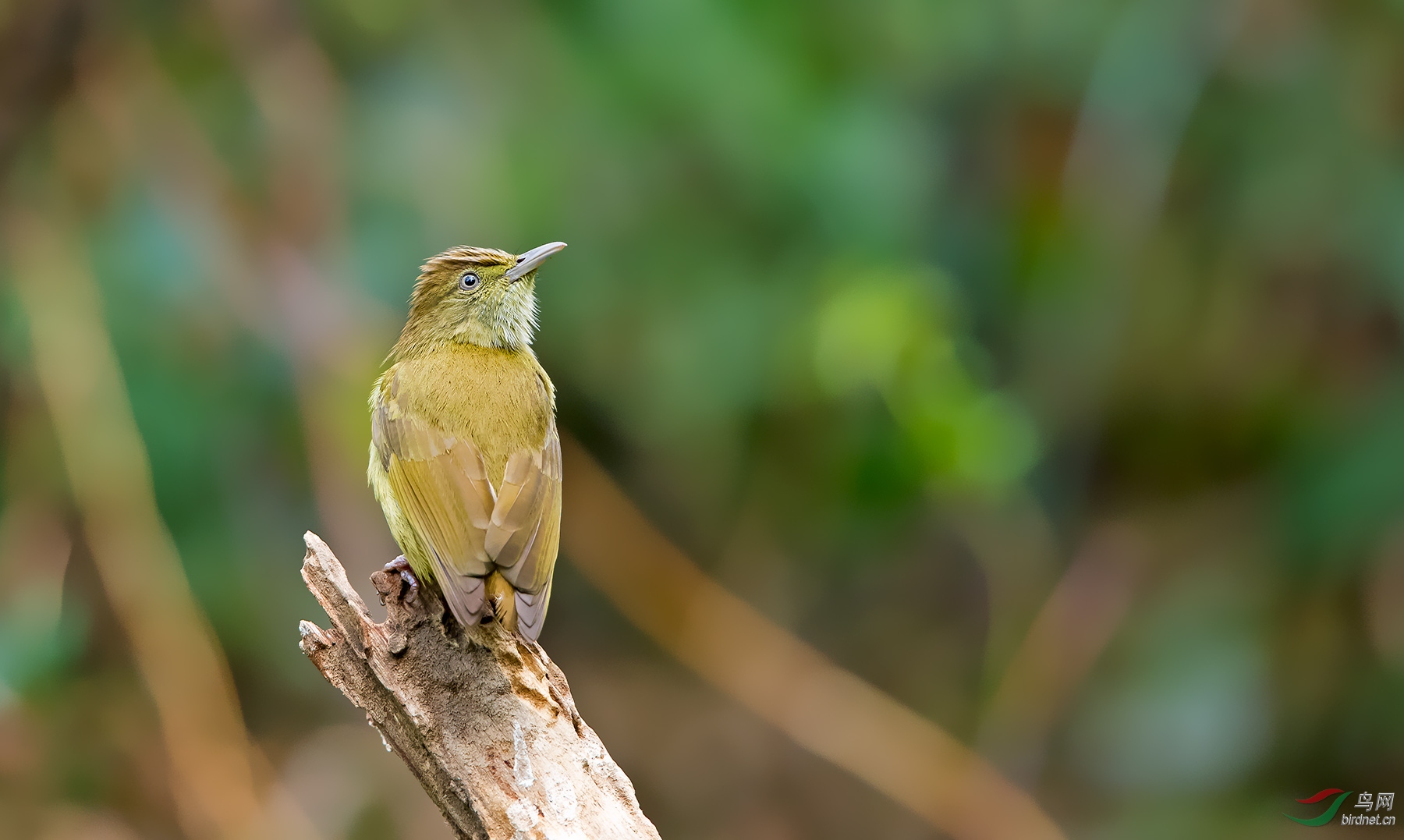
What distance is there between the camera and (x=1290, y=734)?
6.42 metres

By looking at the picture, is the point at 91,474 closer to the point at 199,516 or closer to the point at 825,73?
the point at 199,516

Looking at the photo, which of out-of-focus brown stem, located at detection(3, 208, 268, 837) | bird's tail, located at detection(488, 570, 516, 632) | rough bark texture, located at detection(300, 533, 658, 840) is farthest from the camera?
out-of-focus brown stem, located at detection(3, 208, 268, 837)

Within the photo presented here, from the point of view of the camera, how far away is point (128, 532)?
5.66 metres

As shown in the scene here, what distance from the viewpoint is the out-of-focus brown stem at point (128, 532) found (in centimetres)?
561

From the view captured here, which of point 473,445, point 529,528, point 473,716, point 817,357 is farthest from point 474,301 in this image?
point 817,357

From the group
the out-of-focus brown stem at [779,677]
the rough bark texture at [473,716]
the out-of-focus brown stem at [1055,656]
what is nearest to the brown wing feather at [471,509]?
the rough bark texture at [473,716]

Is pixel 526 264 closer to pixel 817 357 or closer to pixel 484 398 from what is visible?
pixel 484 398

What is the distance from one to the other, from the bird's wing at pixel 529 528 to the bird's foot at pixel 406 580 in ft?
0.69

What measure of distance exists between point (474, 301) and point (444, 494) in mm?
1057

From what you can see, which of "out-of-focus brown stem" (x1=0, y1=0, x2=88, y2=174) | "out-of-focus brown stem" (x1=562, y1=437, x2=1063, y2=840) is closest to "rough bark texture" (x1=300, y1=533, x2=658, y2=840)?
"out-of-focus brown stem" (x1=562, y1=437, x2=1063, y2=840)

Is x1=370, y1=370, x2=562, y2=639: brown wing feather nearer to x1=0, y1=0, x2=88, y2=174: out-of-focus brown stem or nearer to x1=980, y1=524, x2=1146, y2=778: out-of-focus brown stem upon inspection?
x1=0, y1=0, x2=88, y2=174: out-of-focus brown stem

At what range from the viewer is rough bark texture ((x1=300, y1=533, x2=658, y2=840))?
2.62 m

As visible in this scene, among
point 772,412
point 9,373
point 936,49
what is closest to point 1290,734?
point 772,412

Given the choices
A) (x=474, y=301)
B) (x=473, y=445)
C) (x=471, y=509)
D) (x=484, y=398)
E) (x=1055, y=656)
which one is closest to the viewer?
(x=471, y=509)
